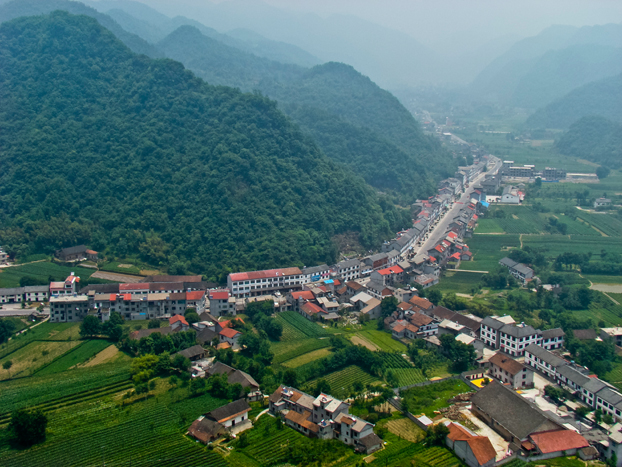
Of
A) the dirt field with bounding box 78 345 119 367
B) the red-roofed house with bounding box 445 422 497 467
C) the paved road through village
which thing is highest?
the paved road through village

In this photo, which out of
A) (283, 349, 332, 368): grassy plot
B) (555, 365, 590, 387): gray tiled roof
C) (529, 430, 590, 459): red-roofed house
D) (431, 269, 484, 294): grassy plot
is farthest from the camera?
(431, 269, 484, 294): grassy plot

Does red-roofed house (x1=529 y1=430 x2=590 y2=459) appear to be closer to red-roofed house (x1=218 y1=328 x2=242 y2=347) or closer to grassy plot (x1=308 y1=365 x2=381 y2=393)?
grassy plot (x1=308 y1=365 x2=381 y2=393)

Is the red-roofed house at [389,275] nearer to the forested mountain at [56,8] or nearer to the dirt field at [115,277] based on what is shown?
the dirt field at [115,277]

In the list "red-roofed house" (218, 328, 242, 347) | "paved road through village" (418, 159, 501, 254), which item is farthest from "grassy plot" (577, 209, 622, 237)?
"red-roofed house" (218, 328, 242, 347)

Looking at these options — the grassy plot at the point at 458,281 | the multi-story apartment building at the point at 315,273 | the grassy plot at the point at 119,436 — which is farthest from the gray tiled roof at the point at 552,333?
the grassy plot at the point at 119,436

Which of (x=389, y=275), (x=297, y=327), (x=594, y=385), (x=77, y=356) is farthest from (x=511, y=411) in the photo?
(x=77, y=356)

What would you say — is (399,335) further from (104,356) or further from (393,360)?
(104,356)
